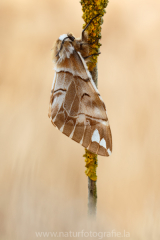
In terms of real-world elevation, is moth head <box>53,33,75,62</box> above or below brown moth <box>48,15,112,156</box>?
above

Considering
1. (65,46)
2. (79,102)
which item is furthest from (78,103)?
(65,46)

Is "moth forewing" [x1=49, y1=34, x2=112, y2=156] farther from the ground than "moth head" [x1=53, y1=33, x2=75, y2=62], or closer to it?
closer to it

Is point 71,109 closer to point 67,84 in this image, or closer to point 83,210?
point 67,84

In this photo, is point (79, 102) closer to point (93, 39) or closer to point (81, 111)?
point (81, 111)

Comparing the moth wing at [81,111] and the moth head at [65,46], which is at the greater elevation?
the moth head at [65,46]
